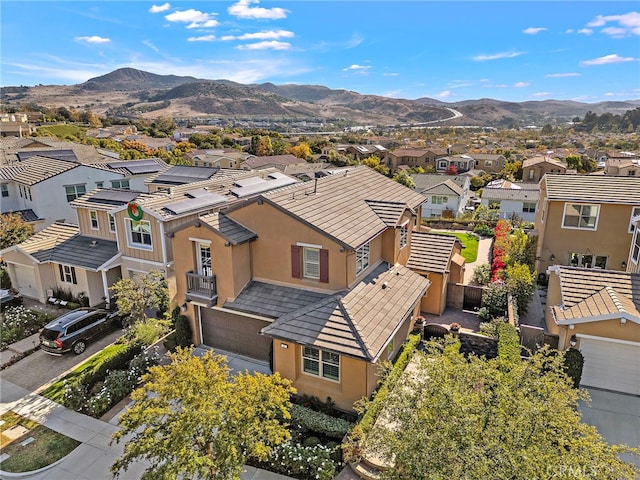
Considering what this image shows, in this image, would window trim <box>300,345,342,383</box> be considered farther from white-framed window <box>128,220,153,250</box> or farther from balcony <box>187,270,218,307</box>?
Result: white-framed window <box>128,220,153,250</box>

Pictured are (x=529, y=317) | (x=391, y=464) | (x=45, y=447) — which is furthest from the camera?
(x=529, y=317)

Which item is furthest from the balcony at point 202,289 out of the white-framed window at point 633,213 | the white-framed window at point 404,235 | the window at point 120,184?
the window at point 120,184

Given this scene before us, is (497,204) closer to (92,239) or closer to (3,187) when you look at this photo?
(92,239)

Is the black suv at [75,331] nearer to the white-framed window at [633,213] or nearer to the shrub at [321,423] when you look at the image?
the shrub at [321,423]

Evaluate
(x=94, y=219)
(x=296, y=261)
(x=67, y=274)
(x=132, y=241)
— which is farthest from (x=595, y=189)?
(x=67, y=274)

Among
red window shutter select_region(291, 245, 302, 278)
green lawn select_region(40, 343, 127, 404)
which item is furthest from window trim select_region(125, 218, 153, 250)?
red window shutter select_region(291, 245, 302, 278)

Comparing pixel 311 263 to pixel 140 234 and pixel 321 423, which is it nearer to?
pixel 321 423

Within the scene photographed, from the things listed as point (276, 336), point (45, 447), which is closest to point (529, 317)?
point (276, 336)
